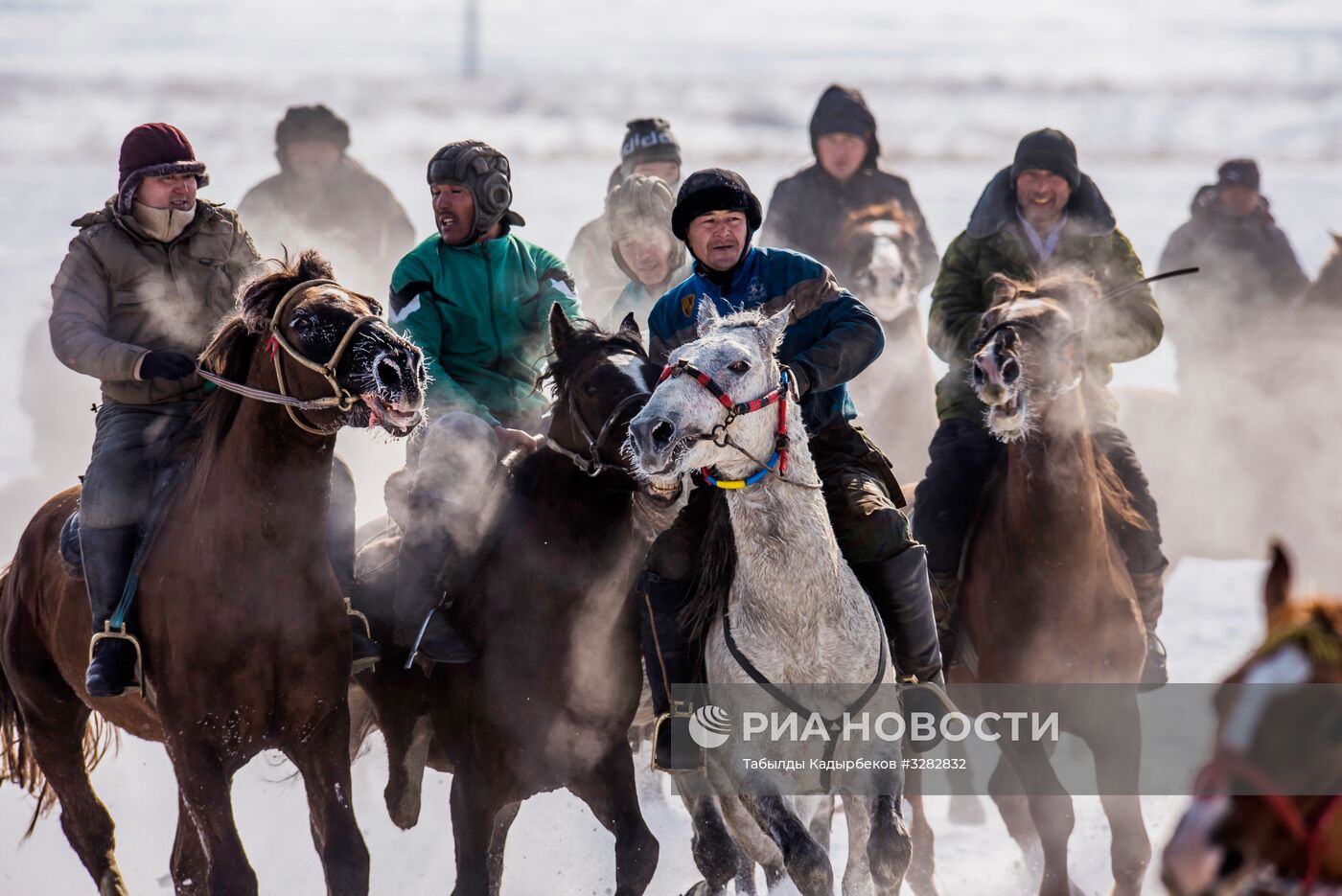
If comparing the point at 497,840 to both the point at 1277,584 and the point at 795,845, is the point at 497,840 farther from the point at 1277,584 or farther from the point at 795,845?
the point at 1277,584

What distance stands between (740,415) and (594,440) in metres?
0.96

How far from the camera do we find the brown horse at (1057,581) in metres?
6.12

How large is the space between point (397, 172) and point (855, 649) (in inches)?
1157

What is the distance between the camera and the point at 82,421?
1392cm

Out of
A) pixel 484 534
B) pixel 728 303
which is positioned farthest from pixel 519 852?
pixel 728 303

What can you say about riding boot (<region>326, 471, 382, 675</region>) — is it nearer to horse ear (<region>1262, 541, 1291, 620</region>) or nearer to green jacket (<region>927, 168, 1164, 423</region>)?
green jacket (<region>927, 168, 1164, 423</region>)

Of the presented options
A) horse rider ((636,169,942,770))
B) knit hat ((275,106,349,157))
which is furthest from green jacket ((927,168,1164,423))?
knit hat ((275,106,349,157))

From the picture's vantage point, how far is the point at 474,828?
→ 5.82m

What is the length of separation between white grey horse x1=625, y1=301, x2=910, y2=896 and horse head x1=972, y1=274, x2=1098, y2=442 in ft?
3.47

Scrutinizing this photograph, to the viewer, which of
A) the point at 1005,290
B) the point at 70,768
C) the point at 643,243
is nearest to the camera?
the point at 1005,290

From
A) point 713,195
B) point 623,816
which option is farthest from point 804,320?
point 623,816

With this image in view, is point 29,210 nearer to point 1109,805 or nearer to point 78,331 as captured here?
point 78,331

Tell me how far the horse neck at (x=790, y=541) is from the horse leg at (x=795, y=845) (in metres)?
0.62

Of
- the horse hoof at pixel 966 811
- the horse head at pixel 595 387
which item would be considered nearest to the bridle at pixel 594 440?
the horse head at pixel 595 387
